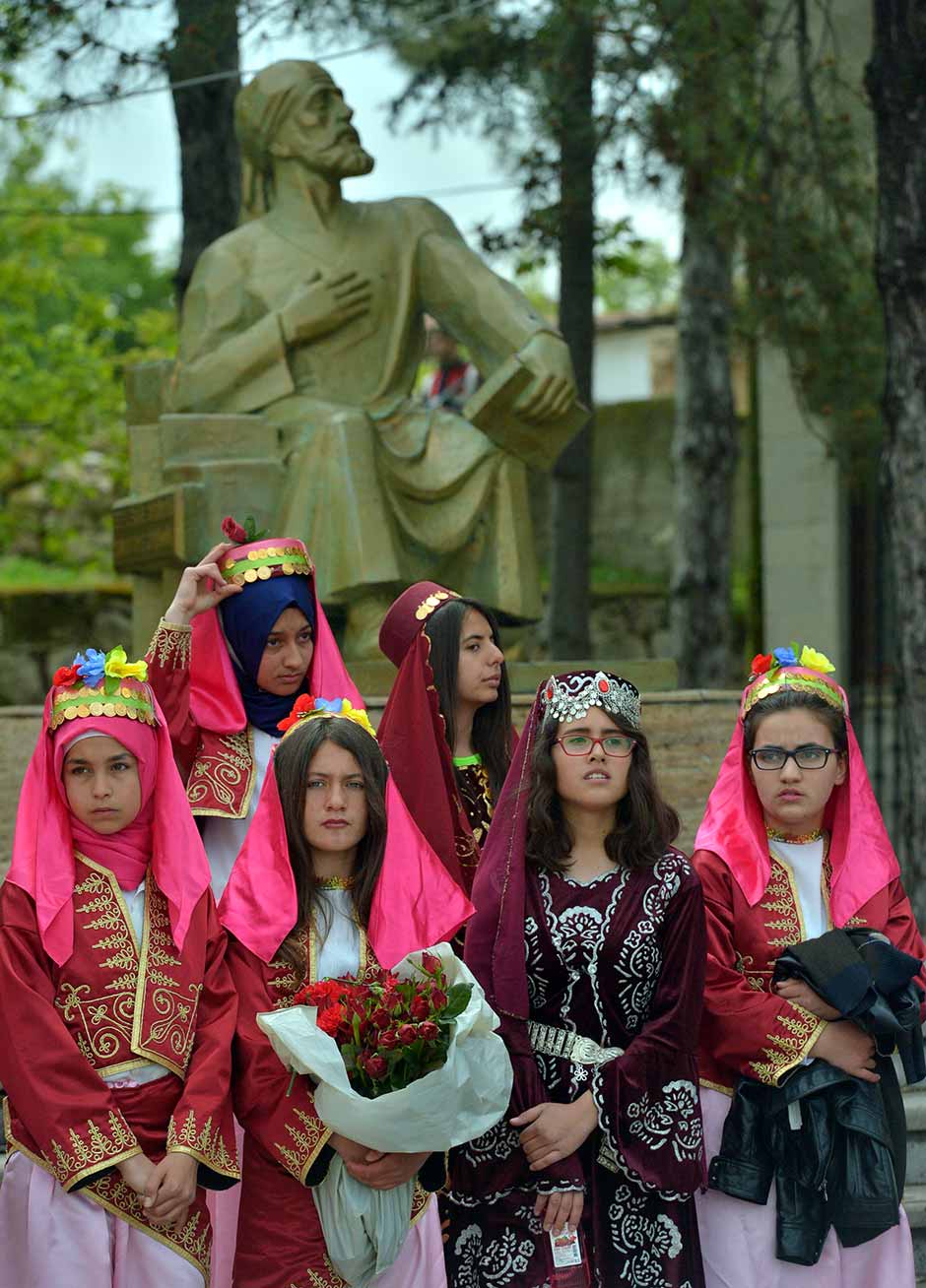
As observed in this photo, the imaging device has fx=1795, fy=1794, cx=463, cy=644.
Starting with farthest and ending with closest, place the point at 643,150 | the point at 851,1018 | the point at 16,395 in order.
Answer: the point at 16,395 → the point at 643,150 → the point at 851,1018

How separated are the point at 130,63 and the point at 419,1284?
21.7 ft

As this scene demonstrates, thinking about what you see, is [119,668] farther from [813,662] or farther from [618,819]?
[813,662]

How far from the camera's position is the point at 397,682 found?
14.8 ft

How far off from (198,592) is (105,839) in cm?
102

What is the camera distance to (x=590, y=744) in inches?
147

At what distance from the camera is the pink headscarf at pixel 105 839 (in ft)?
11.8

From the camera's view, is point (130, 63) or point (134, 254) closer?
point (130, 63)

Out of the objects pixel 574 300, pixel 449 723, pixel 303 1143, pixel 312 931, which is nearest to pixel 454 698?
pixel 449 723

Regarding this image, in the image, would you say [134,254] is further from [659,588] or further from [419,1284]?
[419,1284]

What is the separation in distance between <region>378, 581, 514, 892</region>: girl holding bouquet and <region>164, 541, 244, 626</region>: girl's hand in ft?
1.55

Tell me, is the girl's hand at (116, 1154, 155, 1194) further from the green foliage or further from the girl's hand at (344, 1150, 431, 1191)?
the green foliage

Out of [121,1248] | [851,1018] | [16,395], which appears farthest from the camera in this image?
[16,395]

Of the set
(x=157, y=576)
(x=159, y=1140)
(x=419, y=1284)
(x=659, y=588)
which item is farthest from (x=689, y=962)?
(x=659, y=588)

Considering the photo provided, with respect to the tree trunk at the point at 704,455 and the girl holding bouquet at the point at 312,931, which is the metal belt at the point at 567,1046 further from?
the tree trunk at the point at 704,455
